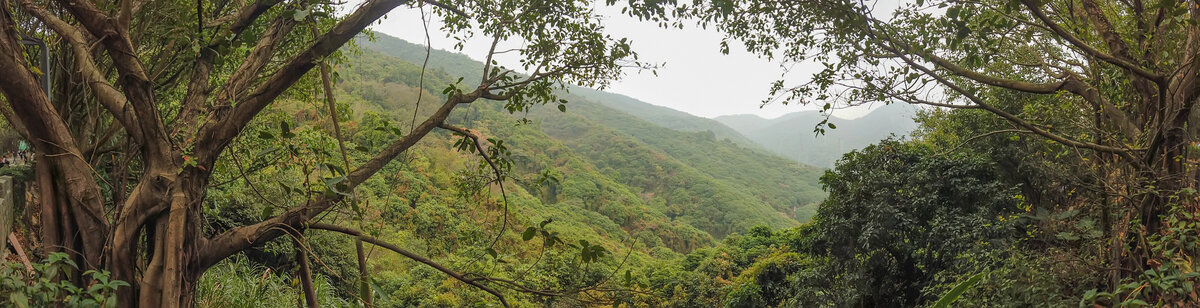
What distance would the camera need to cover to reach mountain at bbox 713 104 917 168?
7367cm

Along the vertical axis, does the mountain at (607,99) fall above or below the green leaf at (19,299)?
above

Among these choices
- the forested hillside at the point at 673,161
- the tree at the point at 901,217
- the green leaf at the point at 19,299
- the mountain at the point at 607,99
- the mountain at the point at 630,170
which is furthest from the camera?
the mountain at the point at 607,99

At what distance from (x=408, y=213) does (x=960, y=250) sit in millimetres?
14195

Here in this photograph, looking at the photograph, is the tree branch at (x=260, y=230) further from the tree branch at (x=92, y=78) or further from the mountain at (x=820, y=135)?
the mountain at (x=820, y=135)

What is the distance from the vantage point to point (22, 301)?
6.24 feet

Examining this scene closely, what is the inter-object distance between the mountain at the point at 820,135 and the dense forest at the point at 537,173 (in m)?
59.3

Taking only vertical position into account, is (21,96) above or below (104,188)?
above

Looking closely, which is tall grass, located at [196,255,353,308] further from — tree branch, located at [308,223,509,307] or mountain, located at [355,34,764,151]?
mountain, located at [355,34,764,151]

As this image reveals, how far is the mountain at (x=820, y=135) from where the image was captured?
73669 millimetres

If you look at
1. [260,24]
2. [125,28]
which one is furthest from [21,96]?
[260,24]

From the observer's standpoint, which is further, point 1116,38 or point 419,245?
point 419,245

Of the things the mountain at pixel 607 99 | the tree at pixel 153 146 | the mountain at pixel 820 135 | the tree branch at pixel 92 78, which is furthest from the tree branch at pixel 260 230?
the mountain at pixel 820 135

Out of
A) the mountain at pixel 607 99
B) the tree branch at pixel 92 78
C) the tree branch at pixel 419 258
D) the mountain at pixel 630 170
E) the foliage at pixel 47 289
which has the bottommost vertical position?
the mountain at pixel 630 170

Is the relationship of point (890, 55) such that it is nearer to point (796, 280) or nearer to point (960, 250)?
point (960, 250)
